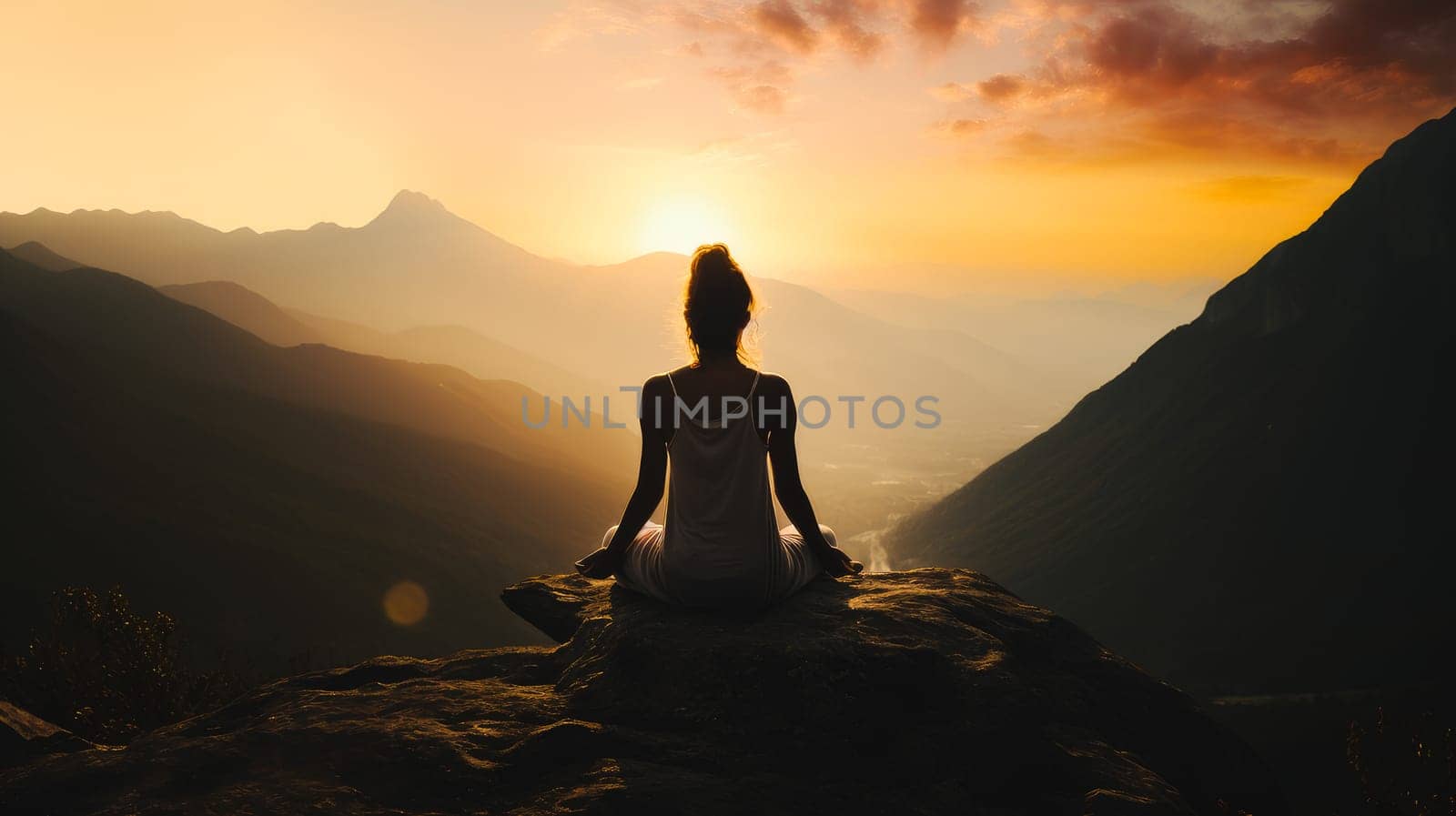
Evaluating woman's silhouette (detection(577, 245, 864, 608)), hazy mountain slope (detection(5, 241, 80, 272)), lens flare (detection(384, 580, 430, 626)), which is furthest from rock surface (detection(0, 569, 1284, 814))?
hazy mountain slope (detection(5, 241, 80, 272))

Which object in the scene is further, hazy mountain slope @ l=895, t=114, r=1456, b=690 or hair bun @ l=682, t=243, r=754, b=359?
hazy mountain slope @ l=895, t=114, r=1456, b=690

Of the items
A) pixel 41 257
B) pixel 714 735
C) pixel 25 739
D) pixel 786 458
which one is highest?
pixel 41 257

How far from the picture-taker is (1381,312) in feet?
362

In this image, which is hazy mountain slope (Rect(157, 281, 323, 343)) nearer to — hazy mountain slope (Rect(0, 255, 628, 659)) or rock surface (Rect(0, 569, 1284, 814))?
hazy mountain slope (Rect(0, 255, 628, 659))

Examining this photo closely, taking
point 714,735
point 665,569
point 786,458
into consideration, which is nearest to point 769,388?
point 786,458

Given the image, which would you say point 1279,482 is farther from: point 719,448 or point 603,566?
point 719,448

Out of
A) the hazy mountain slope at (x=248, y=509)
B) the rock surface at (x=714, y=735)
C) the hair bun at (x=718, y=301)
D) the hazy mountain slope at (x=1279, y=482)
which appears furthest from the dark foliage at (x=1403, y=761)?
the hazy mountain slope at (x=1279, y=482)

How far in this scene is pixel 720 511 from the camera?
6125 millimetres

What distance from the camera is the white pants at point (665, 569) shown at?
21.6 feet

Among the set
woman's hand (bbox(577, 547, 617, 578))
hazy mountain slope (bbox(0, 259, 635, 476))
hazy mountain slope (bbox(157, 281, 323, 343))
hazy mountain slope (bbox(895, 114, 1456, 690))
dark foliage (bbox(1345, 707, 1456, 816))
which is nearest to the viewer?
dark foliage (bbox(1345, 707, 1456, 816))

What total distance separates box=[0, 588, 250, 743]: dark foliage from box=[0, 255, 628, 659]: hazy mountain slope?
114ft

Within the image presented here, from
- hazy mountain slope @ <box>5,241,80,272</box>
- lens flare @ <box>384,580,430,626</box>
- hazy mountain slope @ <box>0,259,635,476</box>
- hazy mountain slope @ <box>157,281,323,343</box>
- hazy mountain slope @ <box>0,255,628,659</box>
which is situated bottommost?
lens flare @ <box>384,580,430,626</box>

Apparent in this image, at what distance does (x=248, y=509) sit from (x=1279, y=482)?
4708 inches

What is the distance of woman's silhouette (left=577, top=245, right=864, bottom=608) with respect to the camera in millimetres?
6137
